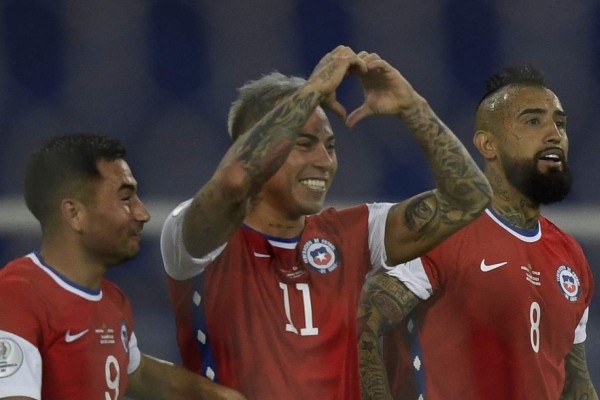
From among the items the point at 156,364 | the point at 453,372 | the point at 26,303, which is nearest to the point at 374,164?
the point at 453,372

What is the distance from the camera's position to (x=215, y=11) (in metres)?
2.07

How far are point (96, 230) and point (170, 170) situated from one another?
0.73ft

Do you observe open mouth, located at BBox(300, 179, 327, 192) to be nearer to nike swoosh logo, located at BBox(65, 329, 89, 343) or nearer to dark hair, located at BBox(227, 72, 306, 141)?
dark hair, located at BBox(227, 72, 306, 141)

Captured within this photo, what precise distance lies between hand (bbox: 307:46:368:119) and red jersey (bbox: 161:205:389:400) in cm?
24

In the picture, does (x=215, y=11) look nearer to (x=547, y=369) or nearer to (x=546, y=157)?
(x=546, y=157)

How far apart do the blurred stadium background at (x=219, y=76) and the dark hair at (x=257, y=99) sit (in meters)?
0.06

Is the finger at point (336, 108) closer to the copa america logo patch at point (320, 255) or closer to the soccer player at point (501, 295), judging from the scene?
the copa america logo patch at point (320, 255)

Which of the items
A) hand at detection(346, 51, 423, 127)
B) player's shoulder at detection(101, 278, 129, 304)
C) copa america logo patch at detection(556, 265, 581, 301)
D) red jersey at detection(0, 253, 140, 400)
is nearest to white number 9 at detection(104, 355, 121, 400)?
red jersey at detection(0, 253, 140, 400)

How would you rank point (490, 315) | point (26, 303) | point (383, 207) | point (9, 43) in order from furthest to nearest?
point (490, 315)
point (383, 207)
point (9, 43)
point (26, 303)

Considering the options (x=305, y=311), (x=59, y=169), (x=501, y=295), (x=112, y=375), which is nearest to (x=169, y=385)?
(x=112, y=375)

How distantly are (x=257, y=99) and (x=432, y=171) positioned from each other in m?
0.26

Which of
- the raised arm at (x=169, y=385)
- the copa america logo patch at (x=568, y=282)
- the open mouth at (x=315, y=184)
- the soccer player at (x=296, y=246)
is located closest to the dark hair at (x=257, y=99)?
the soccer player at (x=296, y=246)

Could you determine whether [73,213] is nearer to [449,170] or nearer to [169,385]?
[169,385]

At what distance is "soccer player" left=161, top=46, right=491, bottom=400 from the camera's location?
5.93 ft
